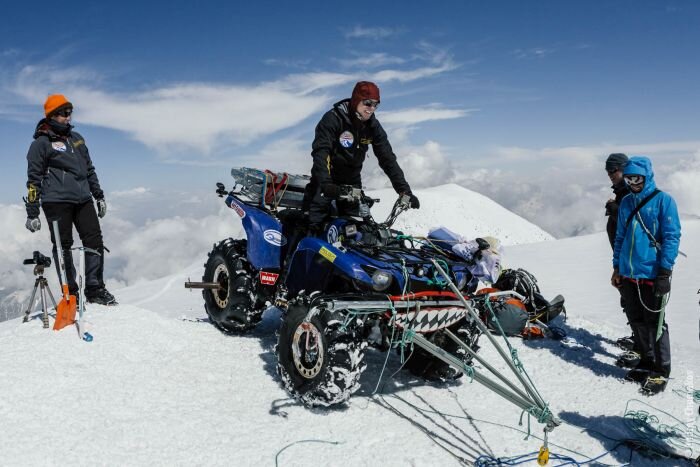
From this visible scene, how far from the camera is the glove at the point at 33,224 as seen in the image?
216 inches

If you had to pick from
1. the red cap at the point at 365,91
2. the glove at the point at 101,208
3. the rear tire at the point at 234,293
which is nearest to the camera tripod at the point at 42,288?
the glove at the point at 101,208

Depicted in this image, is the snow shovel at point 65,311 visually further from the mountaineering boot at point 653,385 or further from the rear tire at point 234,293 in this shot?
the mountaineering boot at point 653,385

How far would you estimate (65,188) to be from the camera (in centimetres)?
580

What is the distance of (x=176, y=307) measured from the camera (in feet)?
40.2

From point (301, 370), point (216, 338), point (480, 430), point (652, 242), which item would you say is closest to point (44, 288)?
point (216, 338)

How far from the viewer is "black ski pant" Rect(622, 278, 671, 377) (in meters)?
5.12

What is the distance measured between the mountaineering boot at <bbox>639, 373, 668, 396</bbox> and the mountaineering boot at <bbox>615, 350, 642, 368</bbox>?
582 millimetres

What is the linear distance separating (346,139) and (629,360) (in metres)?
4.09

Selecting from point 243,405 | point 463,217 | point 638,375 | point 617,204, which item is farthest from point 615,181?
point 463,217

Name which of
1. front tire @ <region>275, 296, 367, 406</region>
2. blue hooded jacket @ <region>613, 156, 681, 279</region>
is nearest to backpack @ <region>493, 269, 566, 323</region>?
blue hooded jacket @ <region>613, 156, 681, 279</region>

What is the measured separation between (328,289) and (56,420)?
2.45m

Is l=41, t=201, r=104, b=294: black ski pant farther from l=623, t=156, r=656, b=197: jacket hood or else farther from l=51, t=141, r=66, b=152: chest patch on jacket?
l=623, t=156, r=656, b=197: jacket hood

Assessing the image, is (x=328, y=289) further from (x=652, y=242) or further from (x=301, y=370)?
(x=652, y=242)

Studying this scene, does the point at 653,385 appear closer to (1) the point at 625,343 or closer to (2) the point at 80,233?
(1) the point at 625,343
